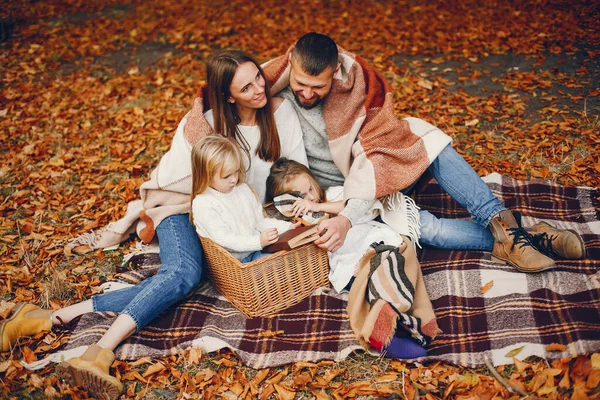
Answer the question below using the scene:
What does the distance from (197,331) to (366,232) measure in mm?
1397

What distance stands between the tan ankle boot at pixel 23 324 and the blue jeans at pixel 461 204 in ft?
9.14

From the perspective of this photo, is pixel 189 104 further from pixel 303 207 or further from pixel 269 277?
pixel 269 277

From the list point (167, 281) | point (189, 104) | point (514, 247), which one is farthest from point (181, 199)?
point (189, 104)

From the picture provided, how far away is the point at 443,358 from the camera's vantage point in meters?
3.16

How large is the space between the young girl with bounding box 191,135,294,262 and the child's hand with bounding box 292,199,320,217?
0.95ft

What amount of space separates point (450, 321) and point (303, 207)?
1.28 meters

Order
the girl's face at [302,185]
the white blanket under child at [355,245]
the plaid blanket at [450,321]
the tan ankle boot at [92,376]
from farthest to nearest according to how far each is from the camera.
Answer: the girl's face at [302,185]
the white blanket under child at [355,245]
the plaid blanket at [450,321]
the tan ankle boot at [92,376]

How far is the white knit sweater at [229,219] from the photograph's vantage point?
3.48 meters

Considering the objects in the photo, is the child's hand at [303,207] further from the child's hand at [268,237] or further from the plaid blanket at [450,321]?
the plaid blanket at [450,321]

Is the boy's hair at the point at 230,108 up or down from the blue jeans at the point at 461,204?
Result: up

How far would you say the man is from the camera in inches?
142

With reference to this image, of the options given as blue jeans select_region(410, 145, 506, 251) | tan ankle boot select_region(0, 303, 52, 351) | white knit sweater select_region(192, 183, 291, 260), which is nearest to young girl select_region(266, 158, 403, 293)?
white knit sweater select_region(192, 183, 291, 260)

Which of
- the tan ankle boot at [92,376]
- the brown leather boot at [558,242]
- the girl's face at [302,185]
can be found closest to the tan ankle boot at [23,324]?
the tan ankle boot at [92,376]

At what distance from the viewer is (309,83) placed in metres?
3.65
